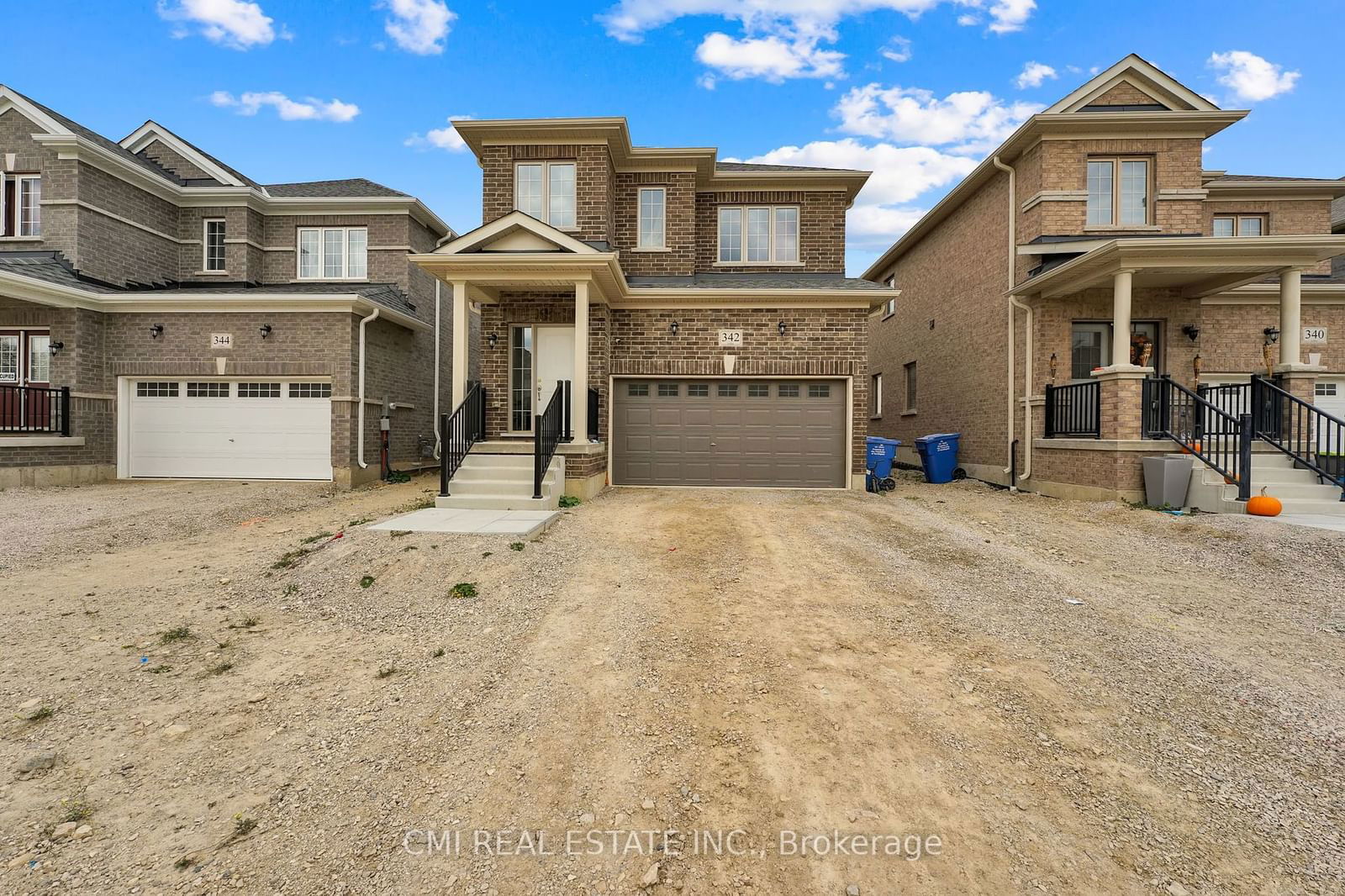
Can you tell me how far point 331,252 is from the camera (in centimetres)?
1437

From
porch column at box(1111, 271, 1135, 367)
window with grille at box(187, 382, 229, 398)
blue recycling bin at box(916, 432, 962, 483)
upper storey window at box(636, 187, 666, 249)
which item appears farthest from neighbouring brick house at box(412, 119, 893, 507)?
window with grille at box(187, 382, 229, 398)

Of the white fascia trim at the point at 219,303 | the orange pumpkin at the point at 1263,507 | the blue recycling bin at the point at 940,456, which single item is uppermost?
the white fascia trim at the point at 219,303

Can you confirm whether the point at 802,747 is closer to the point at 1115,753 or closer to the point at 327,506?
the point at 1115,753

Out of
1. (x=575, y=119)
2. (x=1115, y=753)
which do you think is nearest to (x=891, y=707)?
(x=1115, y=753)

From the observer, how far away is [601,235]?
35.9 feet

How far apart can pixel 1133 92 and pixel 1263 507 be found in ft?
27.3

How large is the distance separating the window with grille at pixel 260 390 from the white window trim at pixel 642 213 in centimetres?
783

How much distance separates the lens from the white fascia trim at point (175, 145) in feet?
45.7

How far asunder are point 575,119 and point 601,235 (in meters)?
2.11

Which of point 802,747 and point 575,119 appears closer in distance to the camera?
point 802,747

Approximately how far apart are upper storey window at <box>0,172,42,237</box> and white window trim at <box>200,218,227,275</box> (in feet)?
8.71

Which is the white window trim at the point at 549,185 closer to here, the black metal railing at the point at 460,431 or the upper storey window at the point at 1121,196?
the black metal railing at the point at 460,431

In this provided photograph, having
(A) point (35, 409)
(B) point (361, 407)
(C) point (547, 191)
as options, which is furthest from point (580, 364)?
(A) point (35, 409)

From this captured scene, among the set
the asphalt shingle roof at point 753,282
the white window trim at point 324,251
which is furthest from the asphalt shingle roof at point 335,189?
the asphalt shingle roof at point 753,282
